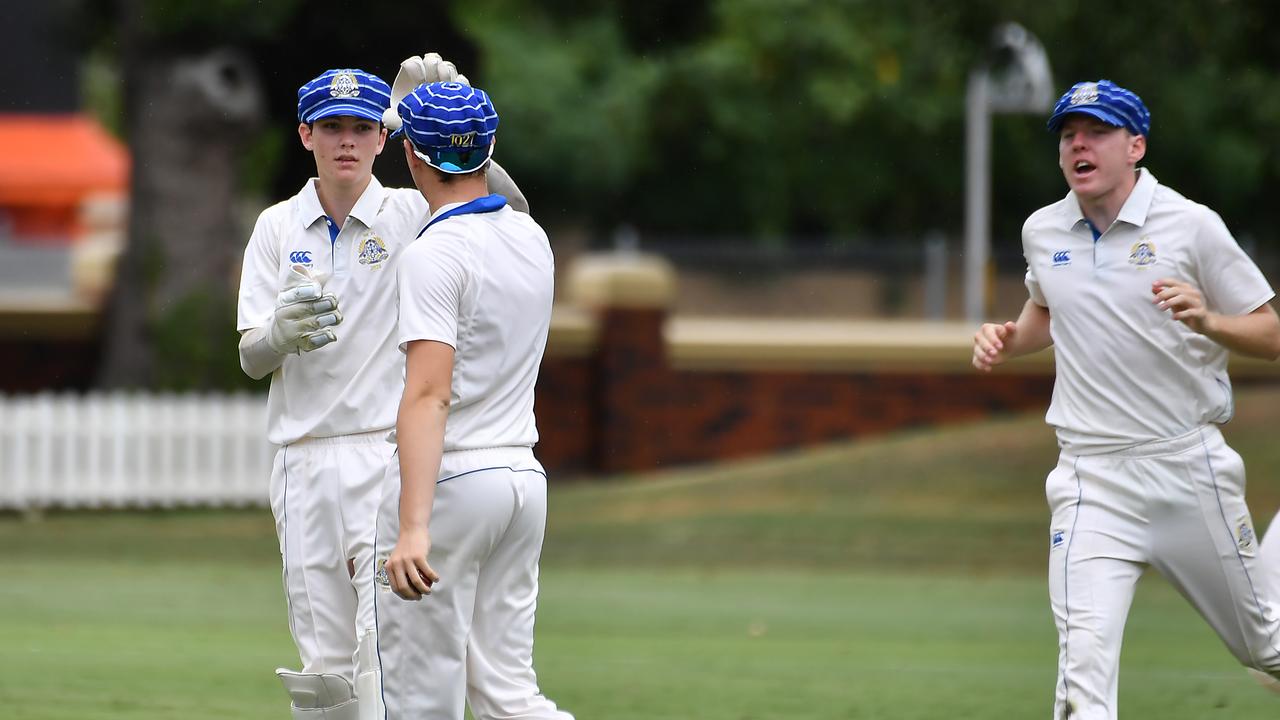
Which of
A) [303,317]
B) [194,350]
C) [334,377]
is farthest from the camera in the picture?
[194,350]

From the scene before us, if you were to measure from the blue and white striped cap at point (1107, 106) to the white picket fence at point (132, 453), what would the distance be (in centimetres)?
1279

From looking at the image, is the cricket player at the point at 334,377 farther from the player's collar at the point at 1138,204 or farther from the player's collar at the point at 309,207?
the player's collar at the point at 1138,204

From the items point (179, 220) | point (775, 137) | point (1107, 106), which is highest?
point (775, 137)

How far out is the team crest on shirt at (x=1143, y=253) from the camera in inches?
233

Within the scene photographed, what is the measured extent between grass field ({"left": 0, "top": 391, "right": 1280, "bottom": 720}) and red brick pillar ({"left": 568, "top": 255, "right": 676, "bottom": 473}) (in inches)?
23.5

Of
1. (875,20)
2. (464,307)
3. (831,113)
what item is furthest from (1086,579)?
(831,113)

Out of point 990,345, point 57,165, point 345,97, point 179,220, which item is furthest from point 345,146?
point 57,165

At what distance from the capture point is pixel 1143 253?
594cm

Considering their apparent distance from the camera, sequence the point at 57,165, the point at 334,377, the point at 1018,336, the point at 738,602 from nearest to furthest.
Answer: the point at 334,377, the point at 1018,336, the point at 738,602, the point at 57,165

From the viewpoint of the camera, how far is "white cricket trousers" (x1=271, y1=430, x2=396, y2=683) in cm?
582

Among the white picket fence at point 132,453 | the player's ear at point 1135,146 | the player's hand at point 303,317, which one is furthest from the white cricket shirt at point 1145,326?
the white picket fence at point 132,453

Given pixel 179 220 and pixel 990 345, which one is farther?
pixel 179 220

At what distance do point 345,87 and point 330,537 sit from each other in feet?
4.52

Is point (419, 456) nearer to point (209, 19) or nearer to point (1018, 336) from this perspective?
point (1018, 336)
